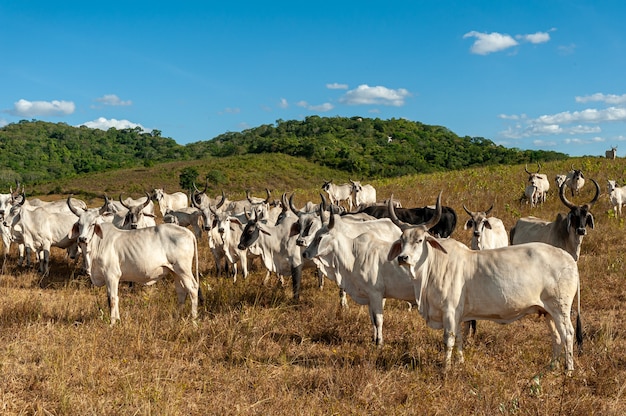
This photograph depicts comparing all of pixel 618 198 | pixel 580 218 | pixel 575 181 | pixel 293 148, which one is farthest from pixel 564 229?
pixel 293 148

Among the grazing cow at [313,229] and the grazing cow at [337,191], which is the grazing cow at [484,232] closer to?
the grazing cow at [313,229]

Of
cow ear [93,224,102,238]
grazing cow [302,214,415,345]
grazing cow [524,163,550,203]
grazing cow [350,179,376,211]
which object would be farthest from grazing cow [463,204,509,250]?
grazing cow [350,179,376,211]

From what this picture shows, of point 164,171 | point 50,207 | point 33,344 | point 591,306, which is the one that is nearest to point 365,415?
point 33,344

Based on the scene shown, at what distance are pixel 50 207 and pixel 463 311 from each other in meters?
14.2

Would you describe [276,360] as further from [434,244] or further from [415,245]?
[434,244]

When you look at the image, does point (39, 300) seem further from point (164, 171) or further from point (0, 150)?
point (0, 150)

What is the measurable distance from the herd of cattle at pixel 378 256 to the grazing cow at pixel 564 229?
2 centimetres

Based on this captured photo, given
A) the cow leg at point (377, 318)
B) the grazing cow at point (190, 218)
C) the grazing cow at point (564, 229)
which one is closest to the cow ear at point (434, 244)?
the cow leg at point (377, 318)

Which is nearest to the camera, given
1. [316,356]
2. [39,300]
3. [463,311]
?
[463,311]

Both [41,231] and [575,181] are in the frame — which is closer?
[41,231]

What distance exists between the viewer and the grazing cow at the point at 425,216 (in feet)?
41.7

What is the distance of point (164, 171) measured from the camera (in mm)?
55312

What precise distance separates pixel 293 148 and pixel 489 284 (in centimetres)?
6182

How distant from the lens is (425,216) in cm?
1329
